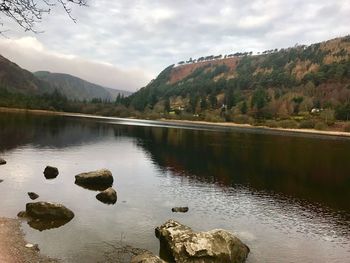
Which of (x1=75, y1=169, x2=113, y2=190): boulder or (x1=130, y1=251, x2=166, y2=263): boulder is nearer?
(x1=130, y1=251, x2=166, y2=263): boulder

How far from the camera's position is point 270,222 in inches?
1478

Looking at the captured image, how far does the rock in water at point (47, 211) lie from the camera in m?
32.7

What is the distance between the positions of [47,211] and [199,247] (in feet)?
51.8

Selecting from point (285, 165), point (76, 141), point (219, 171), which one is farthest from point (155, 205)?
point (76, 141)

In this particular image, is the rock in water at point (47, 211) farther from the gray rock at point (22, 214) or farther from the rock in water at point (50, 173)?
the rock in water at point (50, 173)

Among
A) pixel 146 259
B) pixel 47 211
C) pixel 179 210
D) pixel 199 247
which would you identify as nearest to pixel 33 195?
pixel 47 211

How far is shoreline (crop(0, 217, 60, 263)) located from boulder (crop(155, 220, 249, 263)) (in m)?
8.07

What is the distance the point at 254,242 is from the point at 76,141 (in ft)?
260

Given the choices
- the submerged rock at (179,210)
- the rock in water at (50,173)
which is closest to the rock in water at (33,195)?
the rock in water at (50,173)

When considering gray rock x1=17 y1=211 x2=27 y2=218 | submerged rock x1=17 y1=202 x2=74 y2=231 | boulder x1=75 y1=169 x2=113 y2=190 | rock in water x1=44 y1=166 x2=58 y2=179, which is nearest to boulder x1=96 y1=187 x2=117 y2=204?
submerged rock x1=17 y1=202 x2=74 y2=231

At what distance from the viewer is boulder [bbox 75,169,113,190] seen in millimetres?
49487

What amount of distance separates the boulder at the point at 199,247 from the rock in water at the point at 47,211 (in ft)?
35.8

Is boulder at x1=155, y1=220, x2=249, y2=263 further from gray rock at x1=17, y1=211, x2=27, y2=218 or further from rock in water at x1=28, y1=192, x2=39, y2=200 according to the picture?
rock in water at x1=28, y1=192, x2=39, y2=200

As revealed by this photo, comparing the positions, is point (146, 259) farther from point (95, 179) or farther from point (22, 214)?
point (95, 179)
